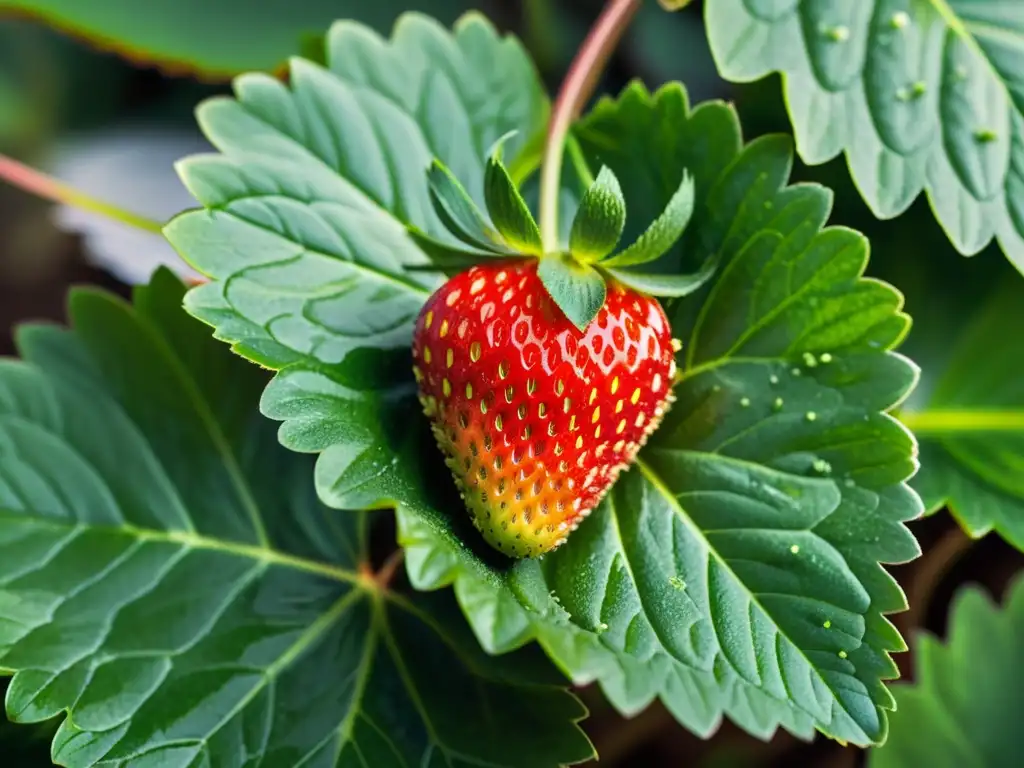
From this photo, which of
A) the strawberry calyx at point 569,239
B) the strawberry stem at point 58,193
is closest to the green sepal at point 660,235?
the strawberry calyx at point 569,239

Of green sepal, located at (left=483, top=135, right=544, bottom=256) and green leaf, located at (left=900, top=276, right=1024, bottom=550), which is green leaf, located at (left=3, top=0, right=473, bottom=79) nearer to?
green sepal, located at (left=483, top=135, right=544, bottom=256)

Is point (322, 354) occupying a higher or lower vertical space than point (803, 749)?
higher

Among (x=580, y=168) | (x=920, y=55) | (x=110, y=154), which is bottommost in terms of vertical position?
(x=110, y=154)

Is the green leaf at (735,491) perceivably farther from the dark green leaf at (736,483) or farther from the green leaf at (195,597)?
the green leaf at (195,597)

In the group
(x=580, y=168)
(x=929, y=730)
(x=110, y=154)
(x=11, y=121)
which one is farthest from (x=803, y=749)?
(x=11, y=121)

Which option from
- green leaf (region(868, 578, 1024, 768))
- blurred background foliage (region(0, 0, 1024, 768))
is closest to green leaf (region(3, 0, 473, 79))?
blurred background foliage (region(0, 0, 1024, 768))

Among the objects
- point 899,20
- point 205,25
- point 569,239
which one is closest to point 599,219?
point 569,239

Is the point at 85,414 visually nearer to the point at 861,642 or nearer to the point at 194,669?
the point at 194,669
